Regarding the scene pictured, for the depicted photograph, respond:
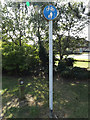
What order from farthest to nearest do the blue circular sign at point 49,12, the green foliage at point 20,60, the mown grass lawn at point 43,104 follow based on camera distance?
the green foliage at point 20,60 < the mown grass lawn at point 43,104 < the blue circular sign at point 49,12

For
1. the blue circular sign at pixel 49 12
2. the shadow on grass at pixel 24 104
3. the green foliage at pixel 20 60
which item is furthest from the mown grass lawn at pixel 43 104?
the blue circular sign at pixel 49 12

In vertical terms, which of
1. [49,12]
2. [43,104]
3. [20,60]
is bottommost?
[43,104]

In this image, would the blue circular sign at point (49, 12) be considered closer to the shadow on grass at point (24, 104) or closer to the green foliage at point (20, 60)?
the shadow on grass at point (24, 104)

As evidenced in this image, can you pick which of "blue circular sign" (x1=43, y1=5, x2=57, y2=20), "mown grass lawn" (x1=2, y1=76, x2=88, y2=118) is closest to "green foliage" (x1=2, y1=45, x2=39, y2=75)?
"mown grass lawn" (x1=2, y1=76, x2=88, y2=118)

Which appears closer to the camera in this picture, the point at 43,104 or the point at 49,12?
the point at 49,12

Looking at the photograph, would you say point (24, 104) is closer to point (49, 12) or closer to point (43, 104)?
point (43, 104)

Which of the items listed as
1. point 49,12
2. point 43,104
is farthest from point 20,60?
point 49,12

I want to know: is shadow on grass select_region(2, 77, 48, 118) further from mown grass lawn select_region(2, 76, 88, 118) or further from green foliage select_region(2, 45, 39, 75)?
green foliage select_region(2, 45, 39, 75)

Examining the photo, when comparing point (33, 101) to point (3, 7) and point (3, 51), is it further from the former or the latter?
point (3, 7)

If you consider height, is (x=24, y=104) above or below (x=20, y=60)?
below

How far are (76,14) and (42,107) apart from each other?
6.56 meters

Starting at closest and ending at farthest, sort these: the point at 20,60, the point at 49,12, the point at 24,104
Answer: the point at 49,12
the point at 24,104
the point at 20,60

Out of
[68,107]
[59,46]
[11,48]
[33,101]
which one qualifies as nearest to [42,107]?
[33,101]

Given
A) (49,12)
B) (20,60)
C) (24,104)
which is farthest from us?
(20,60)
